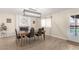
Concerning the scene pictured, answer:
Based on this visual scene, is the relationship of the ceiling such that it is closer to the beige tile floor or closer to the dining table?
the dining table

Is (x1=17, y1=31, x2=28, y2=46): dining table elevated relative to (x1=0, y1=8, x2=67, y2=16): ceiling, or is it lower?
lower

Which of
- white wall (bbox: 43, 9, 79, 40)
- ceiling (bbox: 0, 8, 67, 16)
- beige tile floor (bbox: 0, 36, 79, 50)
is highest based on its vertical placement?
ceiling (bbox: 0, 8, 67, 16)

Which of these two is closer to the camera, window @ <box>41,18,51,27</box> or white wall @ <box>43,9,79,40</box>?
white wall @ <box>43,9,79,40</box>

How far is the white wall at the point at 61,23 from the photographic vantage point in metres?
2.83

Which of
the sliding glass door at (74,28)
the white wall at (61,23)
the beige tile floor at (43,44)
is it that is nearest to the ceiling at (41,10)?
the white wall at (61,23)

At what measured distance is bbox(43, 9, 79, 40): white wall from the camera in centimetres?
283

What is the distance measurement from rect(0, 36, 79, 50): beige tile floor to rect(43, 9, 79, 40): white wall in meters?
0.16

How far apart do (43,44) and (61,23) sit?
0.78m

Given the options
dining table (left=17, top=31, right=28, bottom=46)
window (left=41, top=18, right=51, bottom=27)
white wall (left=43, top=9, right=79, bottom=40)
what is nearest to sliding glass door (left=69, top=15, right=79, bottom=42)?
white wall (left=43, top=9, right=79, bottom=40)

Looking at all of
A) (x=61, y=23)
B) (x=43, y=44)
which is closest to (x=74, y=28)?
(x=61, y=23)

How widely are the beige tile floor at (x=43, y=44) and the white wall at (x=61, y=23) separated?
165 millimetres

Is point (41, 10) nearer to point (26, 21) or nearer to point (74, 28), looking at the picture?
point (26, 21)
